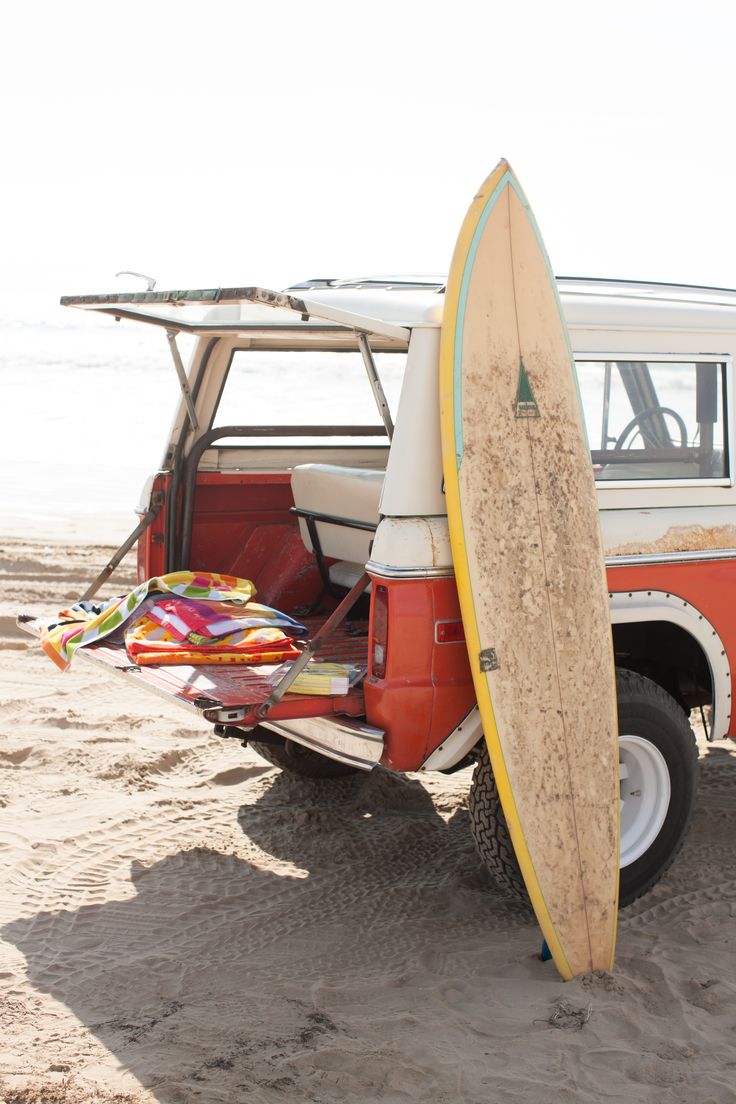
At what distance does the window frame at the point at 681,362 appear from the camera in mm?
4242

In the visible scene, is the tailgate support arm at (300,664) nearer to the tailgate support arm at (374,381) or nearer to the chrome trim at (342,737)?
the chrome trim at (342,737)

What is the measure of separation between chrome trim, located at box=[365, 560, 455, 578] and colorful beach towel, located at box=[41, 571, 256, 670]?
4.24ft

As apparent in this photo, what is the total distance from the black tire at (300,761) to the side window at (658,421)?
6.59 ft

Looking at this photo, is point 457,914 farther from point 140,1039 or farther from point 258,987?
point 140,1039

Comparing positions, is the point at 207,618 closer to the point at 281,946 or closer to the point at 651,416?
the point at 281,946

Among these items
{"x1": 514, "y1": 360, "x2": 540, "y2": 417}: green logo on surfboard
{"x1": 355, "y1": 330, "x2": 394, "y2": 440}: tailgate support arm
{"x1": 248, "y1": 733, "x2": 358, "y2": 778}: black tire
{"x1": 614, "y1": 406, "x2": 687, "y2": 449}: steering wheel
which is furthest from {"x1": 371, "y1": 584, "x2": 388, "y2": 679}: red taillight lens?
{"x1": 248, "y1": 733, "x2": 358, "y2": 778}: black tire

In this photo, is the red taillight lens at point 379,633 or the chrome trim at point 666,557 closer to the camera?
the red taillight lens at point 379,633

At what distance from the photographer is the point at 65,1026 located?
11.4ft

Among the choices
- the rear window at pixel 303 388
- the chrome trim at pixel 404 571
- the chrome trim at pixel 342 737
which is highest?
the rear window at pixel 303 388

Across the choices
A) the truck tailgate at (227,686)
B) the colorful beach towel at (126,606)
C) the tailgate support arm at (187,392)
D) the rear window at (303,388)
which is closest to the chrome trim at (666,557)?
the truck tailgate at (227,686)

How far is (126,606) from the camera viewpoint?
484cm

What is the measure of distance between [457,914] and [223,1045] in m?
1.24

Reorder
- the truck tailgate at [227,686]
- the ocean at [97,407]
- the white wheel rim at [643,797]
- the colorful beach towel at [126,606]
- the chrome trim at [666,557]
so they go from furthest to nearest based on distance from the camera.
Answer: the ocean at [97,407], the colorful beach towel at [126,606], the white wheel rim at [643,797], the chrome trim at [666,557], the truck tailgate at [227,686]

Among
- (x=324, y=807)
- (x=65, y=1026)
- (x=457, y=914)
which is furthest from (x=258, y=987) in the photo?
(x=324, y=807)
